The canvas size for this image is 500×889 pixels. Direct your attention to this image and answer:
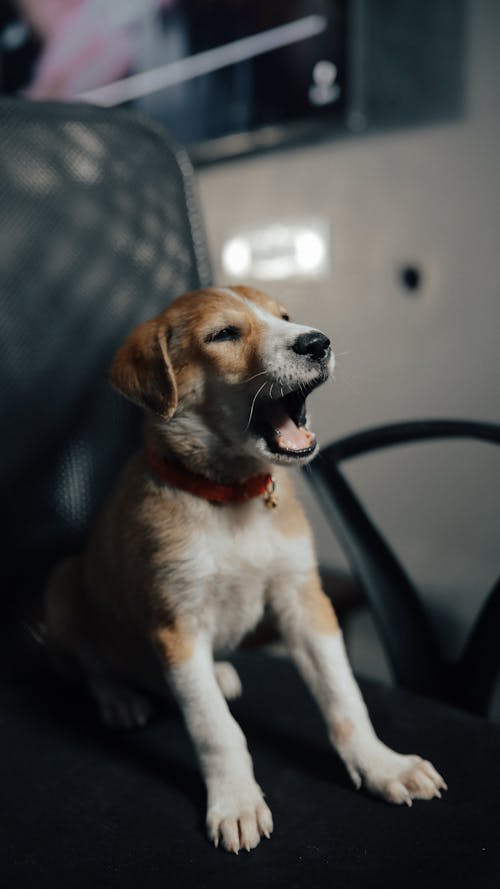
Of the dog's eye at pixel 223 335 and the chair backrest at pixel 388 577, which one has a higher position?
the dog's eye at pixel 223 335

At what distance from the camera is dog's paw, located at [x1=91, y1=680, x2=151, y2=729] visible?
0.85 meters

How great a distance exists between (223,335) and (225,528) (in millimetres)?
197

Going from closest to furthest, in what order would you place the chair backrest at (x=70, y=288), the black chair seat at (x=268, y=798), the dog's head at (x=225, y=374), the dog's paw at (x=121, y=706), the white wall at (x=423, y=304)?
the black chair seat at (x=268, y=798)
the dog's head at (x=225, y=374)
the dog's paw at (x=121, y=706)
the chair backrest at (x=70, y=288)
the white wall at (x=423, y=304)

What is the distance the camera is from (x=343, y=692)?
74 cm

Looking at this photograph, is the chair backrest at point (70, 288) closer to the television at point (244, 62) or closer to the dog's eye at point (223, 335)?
the dog's eye at point (223, 335)

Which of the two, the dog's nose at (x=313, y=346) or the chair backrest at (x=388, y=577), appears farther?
the chair backrest at (x=388, y=577)

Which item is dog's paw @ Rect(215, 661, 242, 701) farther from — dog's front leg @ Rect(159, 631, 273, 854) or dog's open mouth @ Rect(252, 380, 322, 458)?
dog's open mouth @ Rect(252, 380, 322, 458)

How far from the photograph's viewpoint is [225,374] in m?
0.75

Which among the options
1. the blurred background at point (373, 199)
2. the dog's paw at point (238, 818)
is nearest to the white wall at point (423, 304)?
the blurred background at point (373, 199)

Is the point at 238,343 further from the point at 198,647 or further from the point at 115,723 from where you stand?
the point at 115,723

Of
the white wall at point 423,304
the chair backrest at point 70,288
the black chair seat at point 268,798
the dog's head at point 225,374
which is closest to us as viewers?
the black chair seat at point 268,798

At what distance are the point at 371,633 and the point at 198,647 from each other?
92 cm

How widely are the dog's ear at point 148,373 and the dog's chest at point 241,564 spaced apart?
0.13m

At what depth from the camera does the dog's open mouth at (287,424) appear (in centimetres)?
69
